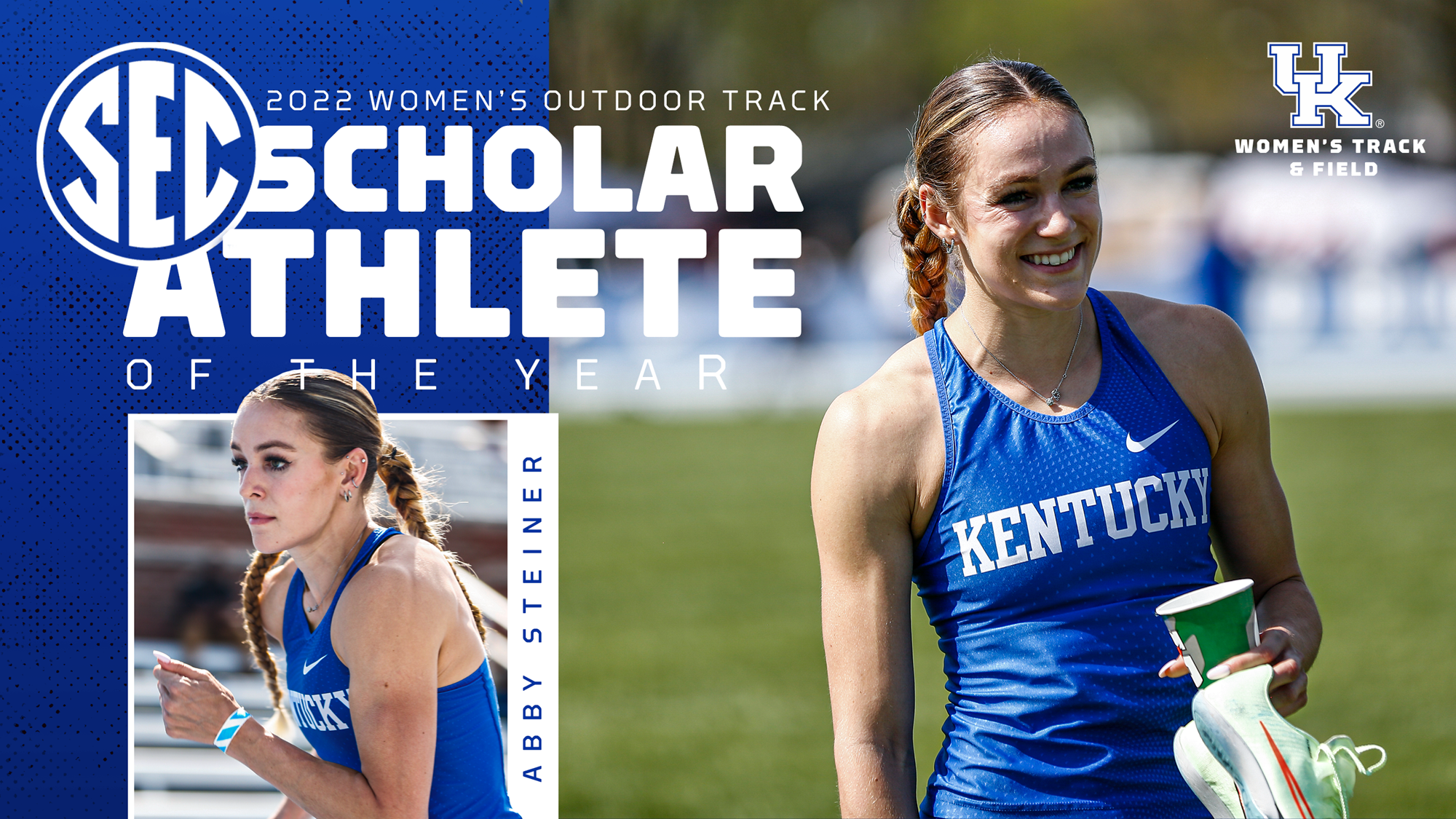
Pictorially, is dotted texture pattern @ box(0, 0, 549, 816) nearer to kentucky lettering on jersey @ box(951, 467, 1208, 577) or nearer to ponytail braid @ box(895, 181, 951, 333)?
ponytail braid @ box(895, 181, 951, 333)

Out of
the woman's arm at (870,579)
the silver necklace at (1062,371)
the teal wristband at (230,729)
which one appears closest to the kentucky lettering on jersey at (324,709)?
the teal wristband at (230,729)

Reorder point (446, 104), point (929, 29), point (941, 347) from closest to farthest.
A: point (941, 347) → point (446, 104) → point (929, 29)

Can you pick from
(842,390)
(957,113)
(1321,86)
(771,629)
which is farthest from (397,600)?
(842,390)

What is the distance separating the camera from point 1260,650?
6.97ft

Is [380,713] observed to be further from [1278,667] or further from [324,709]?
[1278,667]

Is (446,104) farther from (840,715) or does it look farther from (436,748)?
(840,715)

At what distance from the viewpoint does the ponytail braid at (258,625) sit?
3.22m

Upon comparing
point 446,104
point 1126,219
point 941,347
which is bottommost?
point 941,347

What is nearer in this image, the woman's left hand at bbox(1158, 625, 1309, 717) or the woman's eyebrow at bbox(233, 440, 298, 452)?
the woman's left hand at bbox(1158, 625, 1309, 717)

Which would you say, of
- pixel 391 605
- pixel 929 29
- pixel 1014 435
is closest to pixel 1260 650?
pixel 1014 435

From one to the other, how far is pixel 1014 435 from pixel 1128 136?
117 feet

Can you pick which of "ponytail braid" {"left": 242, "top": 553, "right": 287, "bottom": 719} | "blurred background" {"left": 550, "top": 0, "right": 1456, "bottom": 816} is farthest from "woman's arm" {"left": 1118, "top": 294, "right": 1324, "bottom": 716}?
"ponytail braid" {"left": 242, "top": 553, "right": 287, "bottom": 719}

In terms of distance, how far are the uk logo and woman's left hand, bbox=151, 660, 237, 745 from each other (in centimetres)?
295

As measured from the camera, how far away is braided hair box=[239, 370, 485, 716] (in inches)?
125
